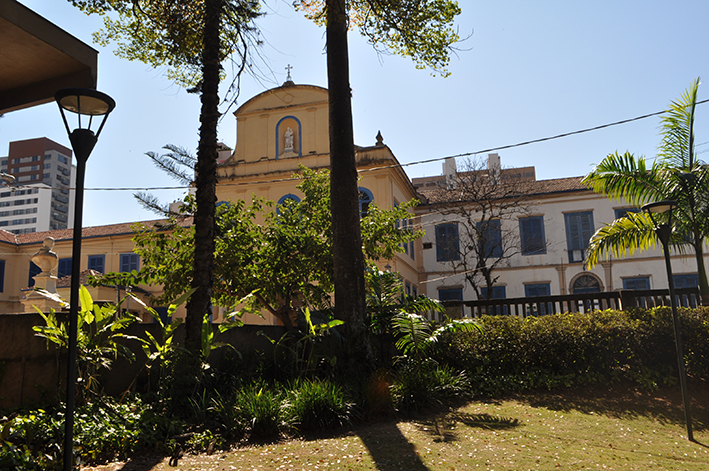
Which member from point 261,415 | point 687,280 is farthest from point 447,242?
point 261,415

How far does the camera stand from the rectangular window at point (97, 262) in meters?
29.0

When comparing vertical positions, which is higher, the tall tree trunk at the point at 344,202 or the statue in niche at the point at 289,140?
the statue in niche at the point at 289,140

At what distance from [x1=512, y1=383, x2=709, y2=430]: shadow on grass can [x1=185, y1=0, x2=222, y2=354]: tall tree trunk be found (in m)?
4.86

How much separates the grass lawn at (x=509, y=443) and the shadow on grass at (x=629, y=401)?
0.02 m

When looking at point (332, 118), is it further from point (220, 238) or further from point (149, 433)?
point (149, 433)

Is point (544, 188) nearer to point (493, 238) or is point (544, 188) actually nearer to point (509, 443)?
point (493, 238)

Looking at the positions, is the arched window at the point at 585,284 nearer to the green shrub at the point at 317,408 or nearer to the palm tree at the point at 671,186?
the palm tree at the point at 671,186

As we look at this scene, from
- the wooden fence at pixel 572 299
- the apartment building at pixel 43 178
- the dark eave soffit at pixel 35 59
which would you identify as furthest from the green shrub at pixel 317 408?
the apartment building at pixel 43 178

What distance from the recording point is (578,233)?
2709cm

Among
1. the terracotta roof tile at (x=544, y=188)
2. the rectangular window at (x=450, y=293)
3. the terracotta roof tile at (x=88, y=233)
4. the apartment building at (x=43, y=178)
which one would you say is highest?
the apartment building at (x=43, y=178)

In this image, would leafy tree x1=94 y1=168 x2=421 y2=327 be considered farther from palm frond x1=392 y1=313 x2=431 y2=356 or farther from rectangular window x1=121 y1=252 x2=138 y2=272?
rectangular window x1=121 y1=252 x2=138 y2=272

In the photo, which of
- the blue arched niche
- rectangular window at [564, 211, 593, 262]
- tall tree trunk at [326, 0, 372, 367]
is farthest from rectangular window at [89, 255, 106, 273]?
rectangular window at [564, 211, 593, 262]

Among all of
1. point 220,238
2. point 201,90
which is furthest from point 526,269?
point 201,90

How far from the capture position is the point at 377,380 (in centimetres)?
771
